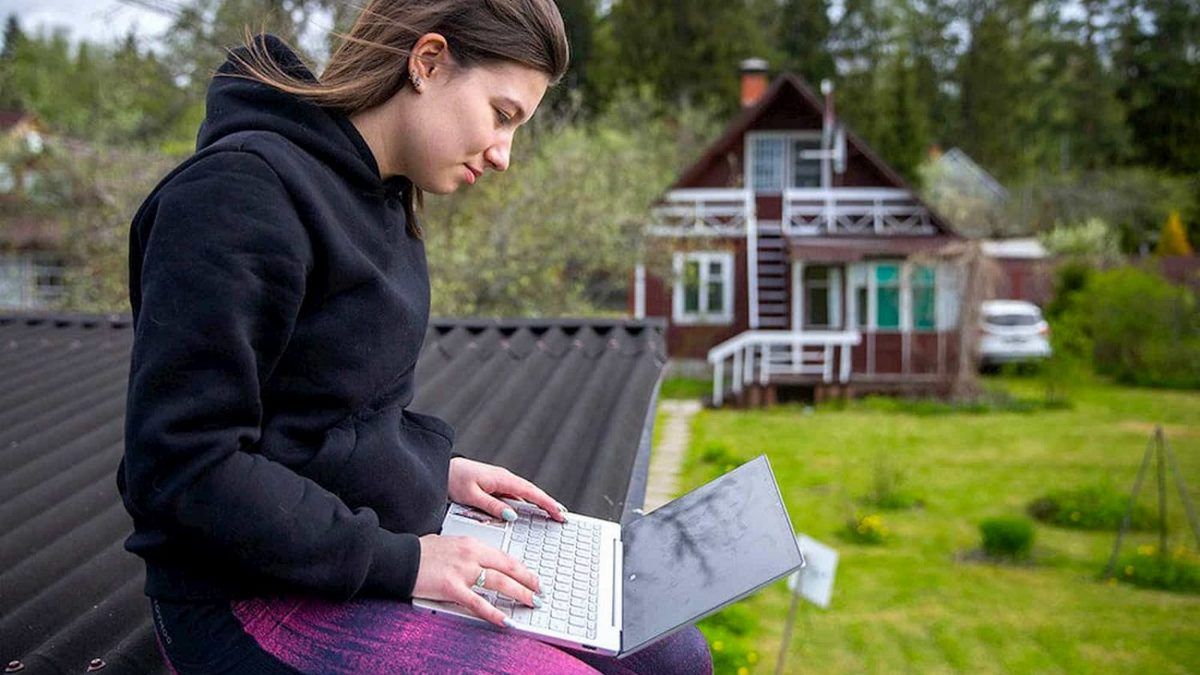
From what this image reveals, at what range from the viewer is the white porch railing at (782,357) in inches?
627

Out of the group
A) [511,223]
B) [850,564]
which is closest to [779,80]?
[511,223]

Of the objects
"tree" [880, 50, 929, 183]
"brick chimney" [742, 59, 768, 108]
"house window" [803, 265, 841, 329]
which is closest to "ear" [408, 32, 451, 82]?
"house window" [803, 265, 841, 329]

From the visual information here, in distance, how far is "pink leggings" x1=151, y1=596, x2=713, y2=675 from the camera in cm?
124

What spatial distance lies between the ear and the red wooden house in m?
15.1

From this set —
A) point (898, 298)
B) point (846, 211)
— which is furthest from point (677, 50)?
point (898, 298)

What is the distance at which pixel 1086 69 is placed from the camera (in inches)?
1510

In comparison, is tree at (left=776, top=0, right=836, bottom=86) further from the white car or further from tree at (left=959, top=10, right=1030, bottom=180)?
the white car

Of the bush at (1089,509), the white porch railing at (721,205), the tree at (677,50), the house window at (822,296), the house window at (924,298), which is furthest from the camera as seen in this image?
the tree at (677,50)

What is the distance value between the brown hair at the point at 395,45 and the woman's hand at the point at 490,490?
0.59 meters

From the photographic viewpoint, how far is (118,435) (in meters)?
2.88

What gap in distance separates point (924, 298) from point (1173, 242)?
16.0 meters

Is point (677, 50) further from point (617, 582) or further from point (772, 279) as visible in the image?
point (617, 582)

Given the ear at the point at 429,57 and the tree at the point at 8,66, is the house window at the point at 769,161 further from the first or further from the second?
the ear at the point at 429,57

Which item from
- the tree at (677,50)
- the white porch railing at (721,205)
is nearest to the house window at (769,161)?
the white porch railing at (721,205)
